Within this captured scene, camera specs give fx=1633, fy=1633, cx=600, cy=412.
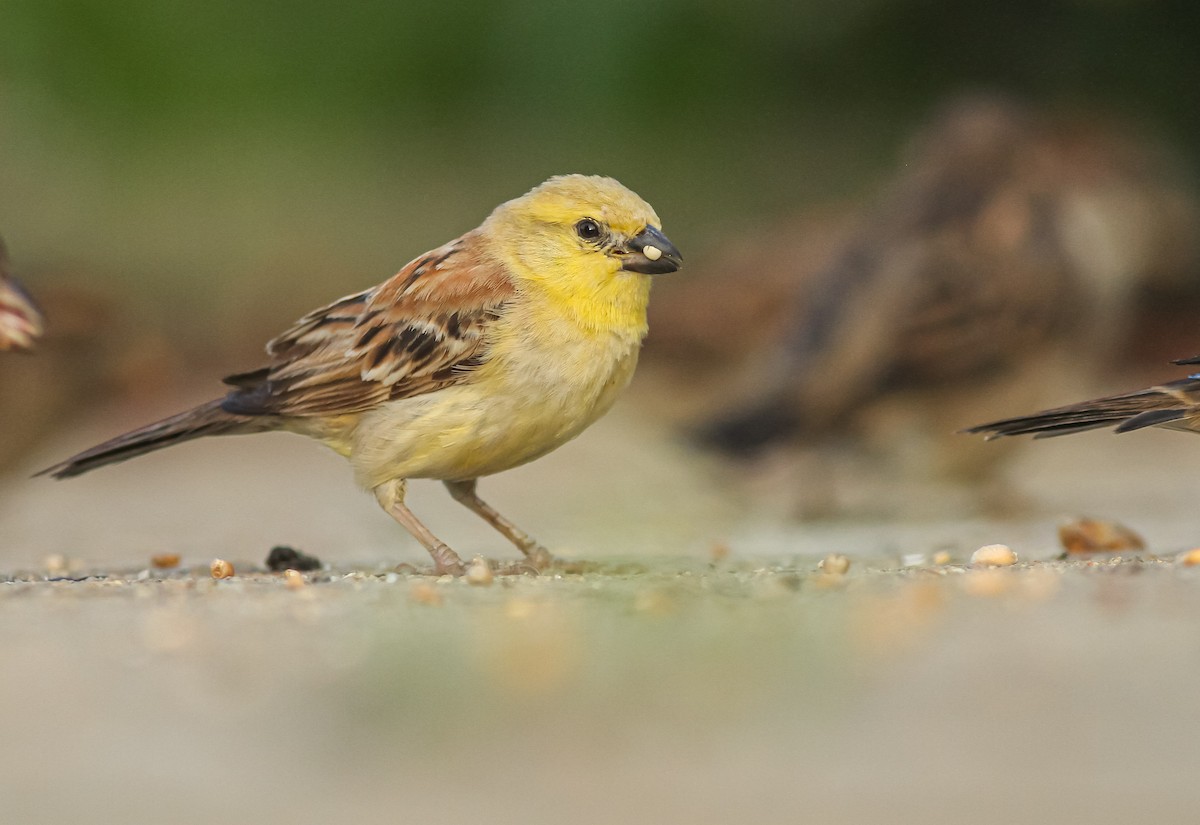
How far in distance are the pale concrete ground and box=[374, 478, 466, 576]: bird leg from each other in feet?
0.80

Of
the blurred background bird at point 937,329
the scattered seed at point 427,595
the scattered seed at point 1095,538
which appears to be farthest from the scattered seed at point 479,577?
the blurred background bird at point 937,329

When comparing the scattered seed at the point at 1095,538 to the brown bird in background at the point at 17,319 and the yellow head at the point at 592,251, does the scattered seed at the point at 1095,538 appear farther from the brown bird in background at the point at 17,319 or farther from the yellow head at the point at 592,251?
A: the brown bird in background at the point at 17,319

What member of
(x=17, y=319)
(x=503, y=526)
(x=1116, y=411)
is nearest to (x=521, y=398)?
(x=503, y=526)

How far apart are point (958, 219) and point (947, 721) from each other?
5.26 meters

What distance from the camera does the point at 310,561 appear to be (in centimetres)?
501

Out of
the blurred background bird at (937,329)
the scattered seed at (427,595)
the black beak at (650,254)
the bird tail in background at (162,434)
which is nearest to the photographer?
the scattered seed at (427,595)

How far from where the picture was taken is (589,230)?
466cm

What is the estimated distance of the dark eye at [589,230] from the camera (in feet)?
15.3

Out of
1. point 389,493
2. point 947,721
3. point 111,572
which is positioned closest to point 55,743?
point 947,721

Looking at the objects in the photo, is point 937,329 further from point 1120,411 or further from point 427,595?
point 427,595

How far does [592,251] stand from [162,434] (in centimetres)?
138

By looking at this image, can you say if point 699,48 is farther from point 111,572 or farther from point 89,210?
point 111,572

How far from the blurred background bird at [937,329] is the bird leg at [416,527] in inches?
109

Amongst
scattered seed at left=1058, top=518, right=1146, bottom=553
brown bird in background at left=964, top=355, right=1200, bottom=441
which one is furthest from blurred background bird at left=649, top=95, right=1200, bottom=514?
brown bird in background at left=964, top=355, right=1200, bottom=441
